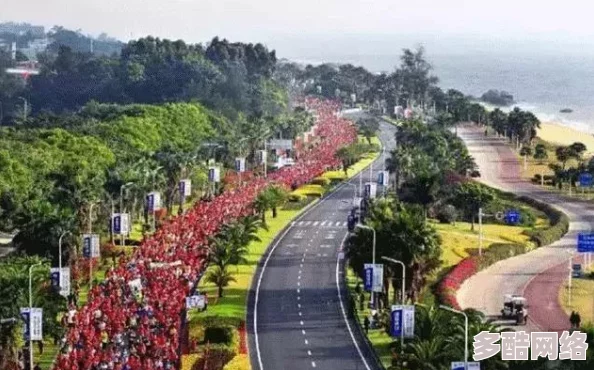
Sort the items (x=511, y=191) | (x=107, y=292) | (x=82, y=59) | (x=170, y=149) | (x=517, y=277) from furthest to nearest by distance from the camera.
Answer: (x=82, y=59)
(x=511, y=191)
(x=170, y=149)
(x=517, y=277)
(x=107, y=292)

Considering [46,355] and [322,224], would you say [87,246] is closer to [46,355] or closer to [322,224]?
[46,355]

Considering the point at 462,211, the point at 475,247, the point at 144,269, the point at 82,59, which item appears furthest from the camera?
the point at 82,59

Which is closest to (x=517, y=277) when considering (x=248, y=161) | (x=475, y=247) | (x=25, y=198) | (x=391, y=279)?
(x=475, y=247)

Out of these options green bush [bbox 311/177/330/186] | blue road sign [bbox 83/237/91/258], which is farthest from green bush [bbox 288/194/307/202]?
blue road sign [bbox 83/237/91/258]

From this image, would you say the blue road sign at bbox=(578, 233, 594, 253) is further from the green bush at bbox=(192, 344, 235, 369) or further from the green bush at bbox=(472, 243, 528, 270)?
the green bush at bbox=(192, 344, 235, 369)

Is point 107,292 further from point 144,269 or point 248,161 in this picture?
point 248,161

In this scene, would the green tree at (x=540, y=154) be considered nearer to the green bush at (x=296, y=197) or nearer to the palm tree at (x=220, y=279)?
the green bush at (x=296, y=197)
